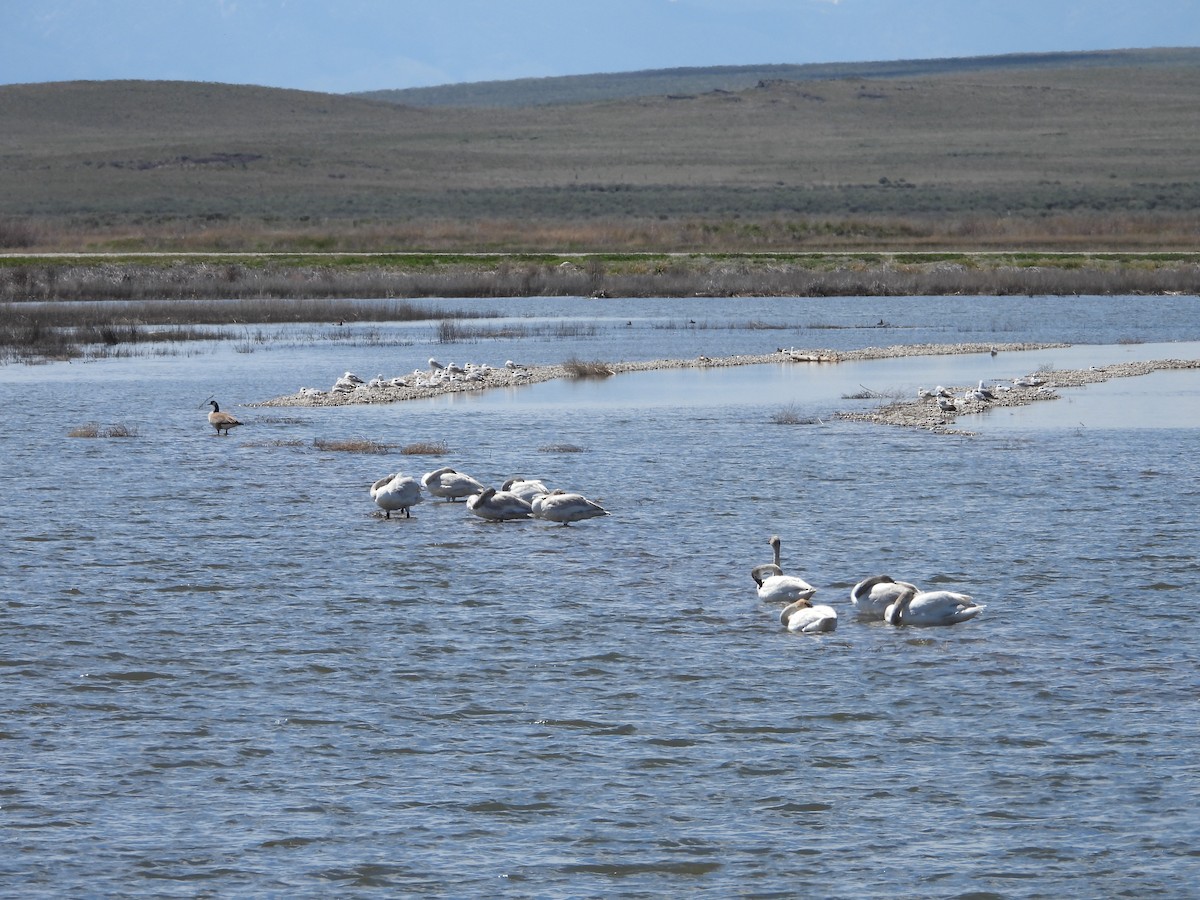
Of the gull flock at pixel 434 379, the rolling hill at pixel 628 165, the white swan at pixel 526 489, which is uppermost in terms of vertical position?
the rolling hill at pixel 628 165

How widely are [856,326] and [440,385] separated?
18.6 meters

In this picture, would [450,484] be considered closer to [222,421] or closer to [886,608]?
[886,608]

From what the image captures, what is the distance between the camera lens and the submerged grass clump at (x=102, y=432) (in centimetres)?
2564

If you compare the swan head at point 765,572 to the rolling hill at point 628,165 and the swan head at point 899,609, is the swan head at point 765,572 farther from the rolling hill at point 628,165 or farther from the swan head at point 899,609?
the rolling hill at point 628,165

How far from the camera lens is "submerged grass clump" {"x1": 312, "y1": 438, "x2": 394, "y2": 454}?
23.8 meters

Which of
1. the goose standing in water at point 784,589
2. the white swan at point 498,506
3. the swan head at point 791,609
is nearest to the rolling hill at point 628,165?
the white swan at point 498,506

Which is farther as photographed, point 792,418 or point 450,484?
point 792,418

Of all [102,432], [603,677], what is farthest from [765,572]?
[102,432]

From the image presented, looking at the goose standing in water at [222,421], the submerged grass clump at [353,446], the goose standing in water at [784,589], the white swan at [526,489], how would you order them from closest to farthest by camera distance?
the goose standing in water at [784,589] → the white swan at [526,489] → the submerged grass clump at [353,446] → the goose standing in water at [222,421]

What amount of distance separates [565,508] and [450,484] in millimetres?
1902

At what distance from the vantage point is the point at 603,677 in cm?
1185

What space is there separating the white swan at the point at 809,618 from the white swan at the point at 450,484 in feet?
21.2

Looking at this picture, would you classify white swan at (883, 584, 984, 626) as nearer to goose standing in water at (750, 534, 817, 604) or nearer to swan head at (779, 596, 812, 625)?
swan head at (779, 596, 812, 625)

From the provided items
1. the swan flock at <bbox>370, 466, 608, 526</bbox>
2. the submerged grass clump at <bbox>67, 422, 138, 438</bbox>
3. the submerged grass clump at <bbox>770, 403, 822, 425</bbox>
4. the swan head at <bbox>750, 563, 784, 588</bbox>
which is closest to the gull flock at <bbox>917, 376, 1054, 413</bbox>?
the submerged grass clump at <bbox>770, 403, 822, 425</bbox>
